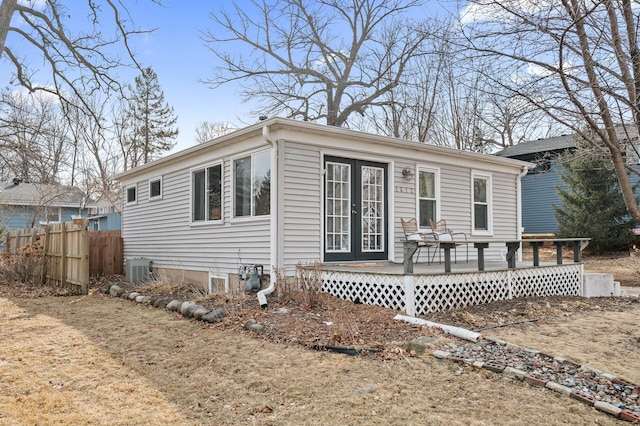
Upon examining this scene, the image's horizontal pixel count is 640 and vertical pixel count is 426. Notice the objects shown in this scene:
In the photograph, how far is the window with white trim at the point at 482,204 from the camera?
10.5 metres

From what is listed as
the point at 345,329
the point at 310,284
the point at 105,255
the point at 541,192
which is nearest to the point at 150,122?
the point at 105,255

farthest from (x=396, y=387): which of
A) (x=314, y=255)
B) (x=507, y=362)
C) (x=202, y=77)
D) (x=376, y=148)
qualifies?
(x=202, y=77)

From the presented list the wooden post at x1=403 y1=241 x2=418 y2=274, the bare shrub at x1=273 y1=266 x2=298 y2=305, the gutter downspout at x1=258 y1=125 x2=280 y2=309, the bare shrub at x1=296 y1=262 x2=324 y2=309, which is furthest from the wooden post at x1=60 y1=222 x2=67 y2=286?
the wooden post at x1=403 y1=241 x2=418 y2=274

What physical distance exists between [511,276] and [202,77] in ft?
48.9

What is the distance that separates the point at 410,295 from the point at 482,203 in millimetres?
5215

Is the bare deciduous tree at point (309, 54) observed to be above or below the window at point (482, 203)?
above

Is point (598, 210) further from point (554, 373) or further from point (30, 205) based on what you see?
point (30, 205)

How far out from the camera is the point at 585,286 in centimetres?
913

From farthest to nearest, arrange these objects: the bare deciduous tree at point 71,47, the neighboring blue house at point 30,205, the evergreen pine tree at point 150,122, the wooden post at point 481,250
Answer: the evergreen pine tree at point 150,122, the neighboring blue house at point 30,205, the bare deciduous tree at point 71,47, the wooden post at point 481,250

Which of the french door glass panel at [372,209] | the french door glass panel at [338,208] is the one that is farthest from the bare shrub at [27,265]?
the french door glass panel at [372,209]

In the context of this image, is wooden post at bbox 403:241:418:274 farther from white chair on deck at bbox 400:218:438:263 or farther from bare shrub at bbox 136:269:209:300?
bare shrub at bbox 136:269:209:300

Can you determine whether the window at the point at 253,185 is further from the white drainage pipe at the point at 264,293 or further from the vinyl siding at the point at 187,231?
the white drainage pipe at the point at 264,293

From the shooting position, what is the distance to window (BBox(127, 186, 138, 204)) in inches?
498

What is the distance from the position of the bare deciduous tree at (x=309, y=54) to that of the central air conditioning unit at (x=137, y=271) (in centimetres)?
979
